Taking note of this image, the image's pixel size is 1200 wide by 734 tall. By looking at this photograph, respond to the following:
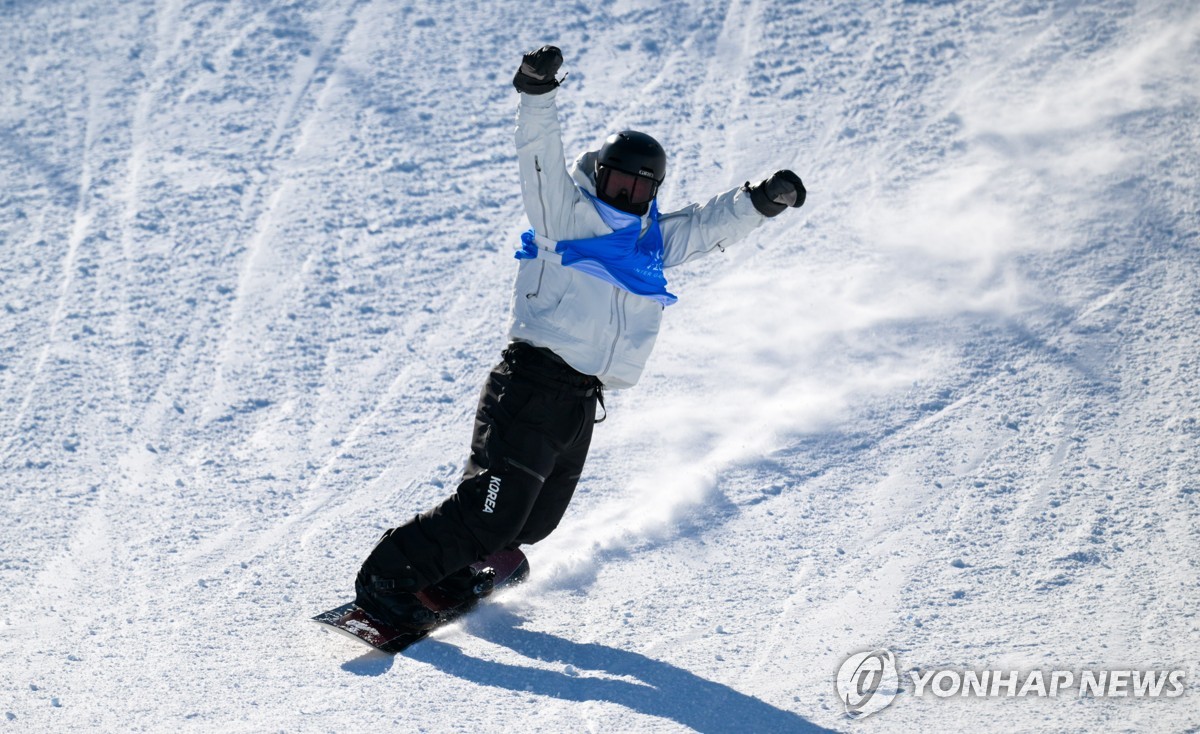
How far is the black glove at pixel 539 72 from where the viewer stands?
3842mm

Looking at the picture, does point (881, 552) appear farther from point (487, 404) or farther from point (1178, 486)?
point (487, 404)

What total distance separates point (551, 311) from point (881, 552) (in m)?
1.64

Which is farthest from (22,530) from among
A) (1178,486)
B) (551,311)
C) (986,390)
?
(1178,486)

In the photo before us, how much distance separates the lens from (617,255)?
416cm

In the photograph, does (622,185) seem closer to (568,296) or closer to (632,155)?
(632,155)

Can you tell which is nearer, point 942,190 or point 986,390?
point 986,390

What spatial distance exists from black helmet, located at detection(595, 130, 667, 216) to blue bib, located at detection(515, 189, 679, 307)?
4 cm

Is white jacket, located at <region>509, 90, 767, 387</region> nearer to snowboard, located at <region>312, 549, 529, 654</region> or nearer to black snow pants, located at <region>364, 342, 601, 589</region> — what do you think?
black snow pants, located at <region>364, 342, 601, 589</region>

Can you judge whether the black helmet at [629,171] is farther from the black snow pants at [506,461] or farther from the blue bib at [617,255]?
the black snow pants at [506,461]

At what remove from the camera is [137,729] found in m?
3.81

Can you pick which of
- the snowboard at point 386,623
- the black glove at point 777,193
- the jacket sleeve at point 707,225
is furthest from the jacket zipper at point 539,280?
the snowboard at point 386,623

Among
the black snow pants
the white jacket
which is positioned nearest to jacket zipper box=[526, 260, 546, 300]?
the white jacket

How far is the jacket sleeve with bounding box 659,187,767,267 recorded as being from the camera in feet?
14.1
